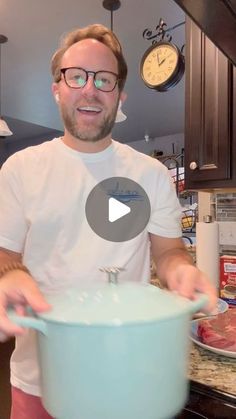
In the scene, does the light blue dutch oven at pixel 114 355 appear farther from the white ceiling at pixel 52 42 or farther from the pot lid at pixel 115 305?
the white ceiling at pixel 52 42

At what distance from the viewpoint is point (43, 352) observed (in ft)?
1.64

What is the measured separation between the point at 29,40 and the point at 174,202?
2.82 meters

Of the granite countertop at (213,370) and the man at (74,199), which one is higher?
the man at (74,199)

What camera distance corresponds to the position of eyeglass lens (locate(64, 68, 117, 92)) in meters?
0.87

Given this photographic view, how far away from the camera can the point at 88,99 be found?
858mm

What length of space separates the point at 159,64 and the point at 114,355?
2.22 meters

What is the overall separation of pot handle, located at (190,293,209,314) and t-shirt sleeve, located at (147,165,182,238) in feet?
1.20

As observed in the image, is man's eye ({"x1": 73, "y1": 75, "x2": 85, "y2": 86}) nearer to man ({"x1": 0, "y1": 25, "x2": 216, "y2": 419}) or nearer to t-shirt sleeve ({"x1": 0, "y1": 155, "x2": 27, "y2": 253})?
man ({"x1": 0, "y1": 25, "x2": 216, "y2": 419})

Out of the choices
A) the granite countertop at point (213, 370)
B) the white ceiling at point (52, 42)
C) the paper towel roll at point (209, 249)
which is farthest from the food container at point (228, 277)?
the white ceiling at point (52, 42)

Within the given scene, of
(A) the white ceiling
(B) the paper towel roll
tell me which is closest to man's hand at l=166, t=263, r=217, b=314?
(B) the paper towel roll

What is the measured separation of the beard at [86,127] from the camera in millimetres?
881

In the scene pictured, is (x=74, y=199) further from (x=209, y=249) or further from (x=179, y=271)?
(x=209, y=249)

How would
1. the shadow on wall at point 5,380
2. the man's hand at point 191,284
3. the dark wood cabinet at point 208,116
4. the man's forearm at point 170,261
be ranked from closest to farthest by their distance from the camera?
the man's hand at point 191,284, the man's forearm at point 170,261, the dark wood cabinet at point 208,116, the shadow on wall at point 5,380

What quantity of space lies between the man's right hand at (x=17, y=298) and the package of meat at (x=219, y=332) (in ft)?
2.01
